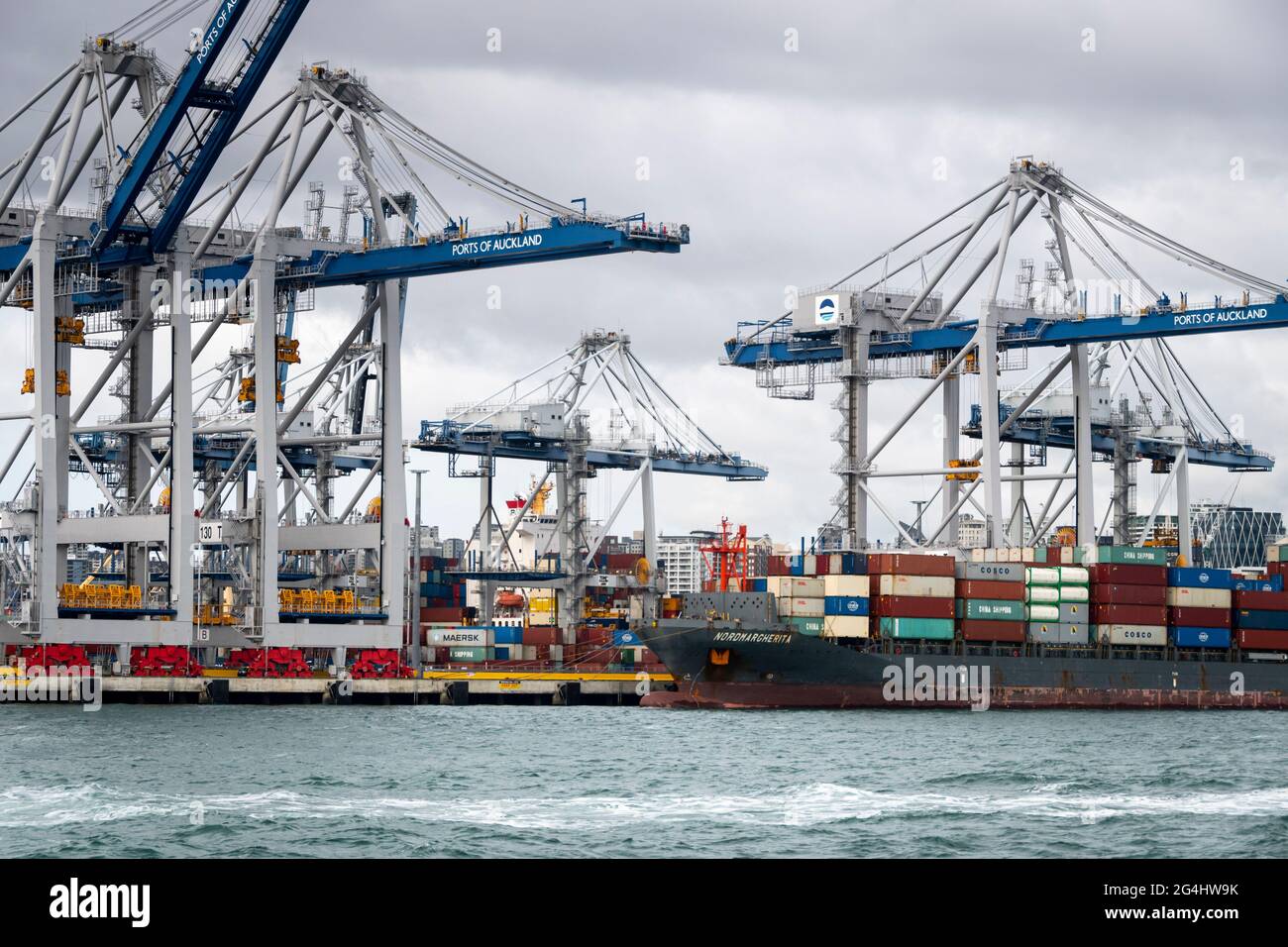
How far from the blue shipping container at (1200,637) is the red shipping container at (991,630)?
6774 mm

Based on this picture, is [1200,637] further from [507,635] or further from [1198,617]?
[507,635]

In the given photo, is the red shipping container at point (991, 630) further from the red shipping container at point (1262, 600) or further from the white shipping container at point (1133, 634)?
the red shipping container at point (1262, 600)

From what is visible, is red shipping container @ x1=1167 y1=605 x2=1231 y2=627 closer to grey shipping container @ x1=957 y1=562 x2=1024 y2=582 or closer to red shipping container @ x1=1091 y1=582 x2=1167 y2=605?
red shipping container @ x1=1091 y1=582 x2=1167 y2=605

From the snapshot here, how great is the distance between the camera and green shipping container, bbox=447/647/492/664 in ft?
255

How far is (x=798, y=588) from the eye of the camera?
5709 centimetres

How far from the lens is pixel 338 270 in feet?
177

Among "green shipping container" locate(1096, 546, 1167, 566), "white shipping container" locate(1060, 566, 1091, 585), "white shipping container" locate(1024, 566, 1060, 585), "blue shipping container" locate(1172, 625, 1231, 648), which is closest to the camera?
"white shipping container" locate(1024, 566, 1060, 585)

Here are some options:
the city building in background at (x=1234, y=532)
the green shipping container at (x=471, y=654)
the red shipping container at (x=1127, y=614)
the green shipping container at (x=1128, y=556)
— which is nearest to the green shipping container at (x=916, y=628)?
the red shipping container at (x=1127, y=614)

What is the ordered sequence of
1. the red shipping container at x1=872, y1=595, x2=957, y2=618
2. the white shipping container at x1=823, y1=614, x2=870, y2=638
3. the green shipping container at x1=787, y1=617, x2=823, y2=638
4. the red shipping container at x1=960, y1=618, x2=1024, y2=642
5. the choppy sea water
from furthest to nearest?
the red shipping container at x1=960, y1=618, x2=1024, y2=642 < the red shipping container at x1=872, y1=595, x2=957, y2=618 < the white shipping container at x1=823, y1=614, x2=870, y2=638 < the green shipping container at x1=787, y1=617, x2=823, y2=638 < the choppy sea water

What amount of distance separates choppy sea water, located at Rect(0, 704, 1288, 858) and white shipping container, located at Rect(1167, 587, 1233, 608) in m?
14.9

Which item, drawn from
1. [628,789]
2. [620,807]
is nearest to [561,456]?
[628,789]

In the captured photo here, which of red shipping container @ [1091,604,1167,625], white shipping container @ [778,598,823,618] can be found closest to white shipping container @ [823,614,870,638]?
white shipping container @ [778,598,823,618]
